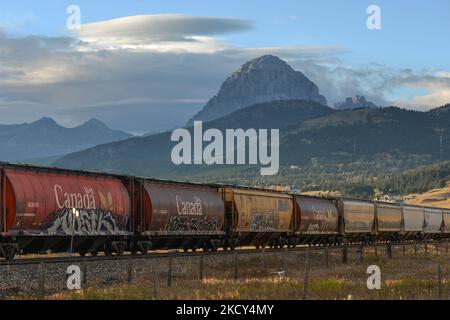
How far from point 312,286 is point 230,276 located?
8.41 m

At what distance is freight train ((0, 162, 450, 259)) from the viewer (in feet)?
96.6

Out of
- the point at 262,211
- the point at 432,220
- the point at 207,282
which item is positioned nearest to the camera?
the point at 207,282

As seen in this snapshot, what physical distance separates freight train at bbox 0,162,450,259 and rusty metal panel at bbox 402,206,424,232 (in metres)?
20.9

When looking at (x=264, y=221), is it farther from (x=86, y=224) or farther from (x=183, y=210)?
(x=86, y=224)

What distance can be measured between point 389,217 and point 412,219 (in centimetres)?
900

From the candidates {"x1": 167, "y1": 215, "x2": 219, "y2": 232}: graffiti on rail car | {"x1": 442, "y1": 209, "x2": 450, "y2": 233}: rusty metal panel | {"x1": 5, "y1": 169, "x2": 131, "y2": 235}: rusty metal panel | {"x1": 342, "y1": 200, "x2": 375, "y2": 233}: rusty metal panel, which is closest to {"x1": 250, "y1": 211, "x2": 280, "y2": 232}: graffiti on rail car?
{"x1": 167, "y1": 215, "x2": 219, "y2": 232}: graffiti on rail car

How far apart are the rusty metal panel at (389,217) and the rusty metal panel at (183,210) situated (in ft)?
109

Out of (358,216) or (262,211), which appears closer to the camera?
(262,211)

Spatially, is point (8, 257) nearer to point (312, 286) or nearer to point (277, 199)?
point (312, 286)

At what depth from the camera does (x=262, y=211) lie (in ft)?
168

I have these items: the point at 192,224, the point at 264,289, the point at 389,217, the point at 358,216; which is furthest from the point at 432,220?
the point at 264,289

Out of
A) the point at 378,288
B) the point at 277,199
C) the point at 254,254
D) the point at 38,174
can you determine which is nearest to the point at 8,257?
the point at 38,174

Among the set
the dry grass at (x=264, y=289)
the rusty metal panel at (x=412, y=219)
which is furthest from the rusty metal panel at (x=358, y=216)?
the dry grass at (x=264, y=289)

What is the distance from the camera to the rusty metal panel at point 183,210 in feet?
126
